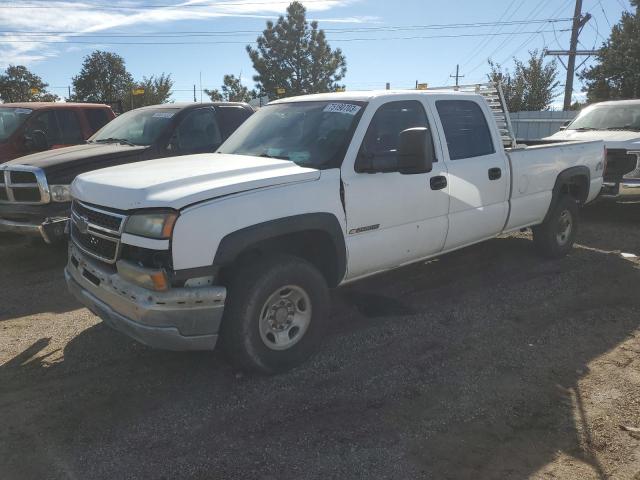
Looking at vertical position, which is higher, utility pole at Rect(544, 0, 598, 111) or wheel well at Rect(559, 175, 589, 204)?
utility pole at Rect(544, 0, 598, 111)

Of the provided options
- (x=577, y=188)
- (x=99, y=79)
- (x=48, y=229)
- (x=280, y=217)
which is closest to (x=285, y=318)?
(x=280, y=217)

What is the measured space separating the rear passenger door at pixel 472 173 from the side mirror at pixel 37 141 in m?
5.97

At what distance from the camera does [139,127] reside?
7.28m

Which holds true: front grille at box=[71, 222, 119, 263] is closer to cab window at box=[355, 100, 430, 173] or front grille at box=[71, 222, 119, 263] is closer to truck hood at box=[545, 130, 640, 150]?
cab window at box=[355, 100, 430, 173]

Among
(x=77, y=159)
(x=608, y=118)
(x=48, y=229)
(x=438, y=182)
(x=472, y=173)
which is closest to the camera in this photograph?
(x=438, y=182)

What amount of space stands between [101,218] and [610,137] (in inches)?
338

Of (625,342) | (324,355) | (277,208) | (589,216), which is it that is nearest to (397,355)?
(324,355)

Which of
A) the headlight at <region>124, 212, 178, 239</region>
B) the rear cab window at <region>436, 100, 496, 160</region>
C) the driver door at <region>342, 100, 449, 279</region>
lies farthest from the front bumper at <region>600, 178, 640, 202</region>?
the headlight at <region>124, 212, 178, 239</region>

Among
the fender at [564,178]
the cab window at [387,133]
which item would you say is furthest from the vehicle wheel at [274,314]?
the fender at [564,178]

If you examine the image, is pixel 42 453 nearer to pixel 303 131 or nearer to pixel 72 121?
pixel 303 131

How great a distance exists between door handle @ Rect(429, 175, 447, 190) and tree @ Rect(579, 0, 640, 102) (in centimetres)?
2714

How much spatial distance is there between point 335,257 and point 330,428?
4.10ft

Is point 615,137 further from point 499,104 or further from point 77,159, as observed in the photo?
point 77,159

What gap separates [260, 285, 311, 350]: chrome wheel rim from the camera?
141 inches
